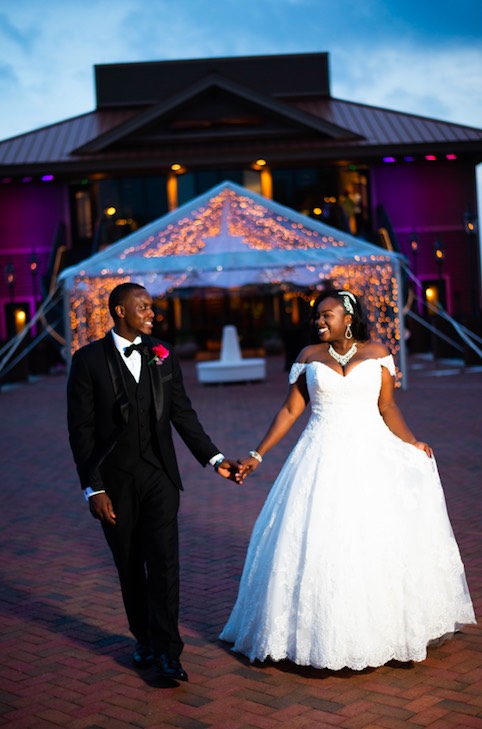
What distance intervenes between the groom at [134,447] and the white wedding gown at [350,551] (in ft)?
1.51

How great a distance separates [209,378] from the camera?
21.8 meters

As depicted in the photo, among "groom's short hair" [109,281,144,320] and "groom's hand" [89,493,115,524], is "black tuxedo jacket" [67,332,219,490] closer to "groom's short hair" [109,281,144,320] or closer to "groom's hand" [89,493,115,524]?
"groom's hand" [89,493,115,524]

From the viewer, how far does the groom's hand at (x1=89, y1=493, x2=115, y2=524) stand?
433 centimetres

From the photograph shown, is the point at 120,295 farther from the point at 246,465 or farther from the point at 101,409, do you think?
the point at 246,465

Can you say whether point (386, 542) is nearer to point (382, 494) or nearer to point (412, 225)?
point (382, 494)

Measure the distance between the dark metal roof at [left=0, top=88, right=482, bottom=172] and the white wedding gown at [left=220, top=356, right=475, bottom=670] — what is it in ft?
96.0

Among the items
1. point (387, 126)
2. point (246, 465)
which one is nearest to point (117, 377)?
point (246, 465)

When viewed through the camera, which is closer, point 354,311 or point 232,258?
point 354,311

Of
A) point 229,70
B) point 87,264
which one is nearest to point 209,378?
point 87,264

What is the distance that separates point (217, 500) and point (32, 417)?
8.49m

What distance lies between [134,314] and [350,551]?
1.39 m

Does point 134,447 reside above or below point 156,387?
below

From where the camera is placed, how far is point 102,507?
4.33 metres

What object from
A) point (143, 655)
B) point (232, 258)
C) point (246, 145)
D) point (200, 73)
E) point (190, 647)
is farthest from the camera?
point (200, 73)
